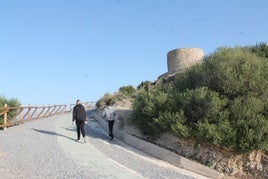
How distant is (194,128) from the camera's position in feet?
37.1

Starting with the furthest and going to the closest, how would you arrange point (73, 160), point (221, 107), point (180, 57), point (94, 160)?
point (180, 57), point (221, 107), point (94, 160), point (73, 160)

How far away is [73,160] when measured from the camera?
919 cm

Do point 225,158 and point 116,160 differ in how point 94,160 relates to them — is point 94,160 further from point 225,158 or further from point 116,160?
point 225,158

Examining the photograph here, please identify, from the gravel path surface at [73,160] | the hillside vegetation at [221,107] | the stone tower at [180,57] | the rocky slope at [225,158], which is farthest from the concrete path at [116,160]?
the stone tower at [180,57]

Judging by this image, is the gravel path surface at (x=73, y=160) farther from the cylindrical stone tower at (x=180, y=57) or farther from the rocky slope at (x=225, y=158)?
the cylindrical stone tower at (x=180, y=57)

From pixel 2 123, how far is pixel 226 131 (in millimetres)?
11613

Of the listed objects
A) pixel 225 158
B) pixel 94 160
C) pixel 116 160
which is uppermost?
pixel 94 160

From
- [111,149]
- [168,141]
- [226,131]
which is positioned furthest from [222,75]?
[111,149]

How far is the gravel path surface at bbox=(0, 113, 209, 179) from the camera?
790 centimetres

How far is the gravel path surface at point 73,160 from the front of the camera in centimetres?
790

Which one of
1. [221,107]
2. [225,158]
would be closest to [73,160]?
[225,158]

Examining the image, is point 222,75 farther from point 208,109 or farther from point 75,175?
point 75,175

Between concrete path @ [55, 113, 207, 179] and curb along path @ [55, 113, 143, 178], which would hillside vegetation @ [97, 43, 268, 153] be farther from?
curb along path @ [55, 113, 143, 178]

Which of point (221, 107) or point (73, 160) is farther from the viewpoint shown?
point (221, 107)
